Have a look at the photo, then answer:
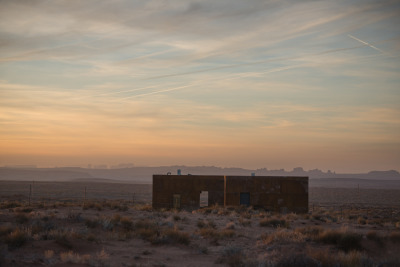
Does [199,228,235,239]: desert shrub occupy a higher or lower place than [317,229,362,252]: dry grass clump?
lower

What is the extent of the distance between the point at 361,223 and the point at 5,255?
2372cm

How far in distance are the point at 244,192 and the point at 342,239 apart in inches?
680

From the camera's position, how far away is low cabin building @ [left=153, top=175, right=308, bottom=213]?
115 ft

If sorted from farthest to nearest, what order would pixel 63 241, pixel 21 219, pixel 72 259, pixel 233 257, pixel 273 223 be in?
pixel 273 223
pixel 21 219
pixel 63 241
pixel 233 257
pixel 72 259

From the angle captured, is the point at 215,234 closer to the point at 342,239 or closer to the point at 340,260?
the point at 342,239

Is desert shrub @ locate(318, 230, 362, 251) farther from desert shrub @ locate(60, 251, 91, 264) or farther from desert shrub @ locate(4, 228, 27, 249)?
desert shrub @ locate(4, 228, 27, 249)

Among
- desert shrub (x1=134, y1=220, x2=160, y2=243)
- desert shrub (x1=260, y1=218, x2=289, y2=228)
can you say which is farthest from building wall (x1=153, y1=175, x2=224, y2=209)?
desert shrub (x1=134, y1=220, x2=160, y2=243)

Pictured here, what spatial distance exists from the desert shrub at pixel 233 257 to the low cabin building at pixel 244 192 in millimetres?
18214

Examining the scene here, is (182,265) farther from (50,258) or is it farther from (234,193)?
(234,193)

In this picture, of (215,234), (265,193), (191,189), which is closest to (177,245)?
(215,234)

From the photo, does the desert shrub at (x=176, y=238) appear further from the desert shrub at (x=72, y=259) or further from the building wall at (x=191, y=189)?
the building wall at (x=191, y=189)

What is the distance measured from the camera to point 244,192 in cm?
3506

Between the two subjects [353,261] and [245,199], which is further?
[245,199]

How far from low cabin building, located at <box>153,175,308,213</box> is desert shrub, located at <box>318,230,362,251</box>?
1624 centimetres
